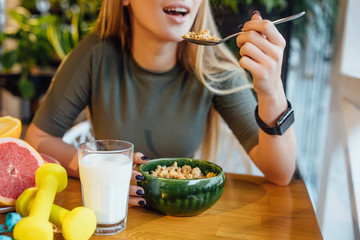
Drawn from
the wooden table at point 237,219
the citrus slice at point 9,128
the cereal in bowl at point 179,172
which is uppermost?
the citrus slice at point 9,128

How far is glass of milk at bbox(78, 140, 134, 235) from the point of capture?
643mm

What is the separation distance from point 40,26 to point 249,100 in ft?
9.38

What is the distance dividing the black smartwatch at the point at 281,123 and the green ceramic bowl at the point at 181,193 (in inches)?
9.7

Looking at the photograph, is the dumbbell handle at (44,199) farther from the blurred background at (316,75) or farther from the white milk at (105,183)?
the blurred background at (316,75)

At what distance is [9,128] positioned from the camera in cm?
84

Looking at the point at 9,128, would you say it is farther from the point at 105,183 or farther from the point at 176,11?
the point at 176,11

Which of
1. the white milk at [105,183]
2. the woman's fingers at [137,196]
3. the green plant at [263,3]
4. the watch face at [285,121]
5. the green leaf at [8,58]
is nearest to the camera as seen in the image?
the white milk at [105,183]

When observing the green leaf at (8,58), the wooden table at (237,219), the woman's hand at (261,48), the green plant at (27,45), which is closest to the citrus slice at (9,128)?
the wooden table at (237,219)

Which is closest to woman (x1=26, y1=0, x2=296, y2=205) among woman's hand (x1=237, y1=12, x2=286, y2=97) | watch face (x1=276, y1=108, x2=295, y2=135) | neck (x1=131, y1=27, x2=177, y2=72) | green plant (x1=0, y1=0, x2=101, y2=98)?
neck (x1=131, y1=27, x2=177, y2=72)

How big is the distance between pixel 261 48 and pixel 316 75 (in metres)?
1.98

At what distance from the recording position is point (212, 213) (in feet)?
2.47

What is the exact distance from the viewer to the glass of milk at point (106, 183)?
2.11ft

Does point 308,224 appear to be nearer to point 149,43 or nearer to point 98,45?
point 149,43

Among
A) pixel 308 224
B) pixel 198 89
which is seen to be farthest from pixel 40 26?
pixel 308 224
